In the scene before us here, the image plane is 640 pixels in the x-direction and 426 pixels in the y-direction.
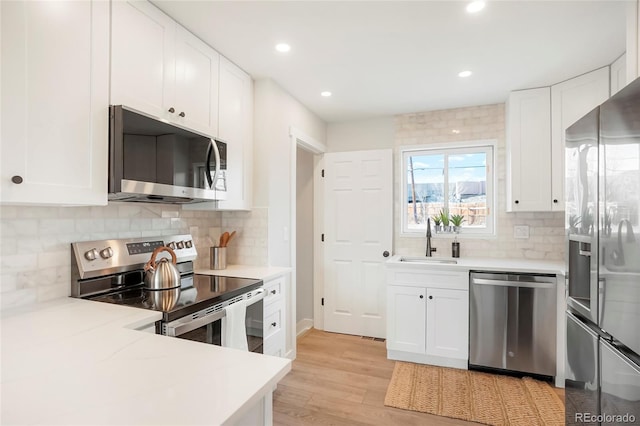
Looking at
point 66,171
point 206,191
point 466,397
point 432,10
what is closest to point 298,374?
point 466,397

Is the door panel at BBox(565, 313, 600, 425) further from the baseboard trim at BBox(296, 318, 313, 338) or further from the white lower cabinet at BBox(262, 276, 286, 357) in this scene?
the baseboard trim at BBox(296, 318, 313, 338)

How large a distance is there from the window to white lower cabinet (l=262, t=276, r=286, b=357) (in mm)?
1770

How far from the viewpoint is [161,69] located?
6.31 ft

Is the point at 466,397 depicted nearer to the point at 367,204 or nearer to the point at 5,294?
the point at 367,204

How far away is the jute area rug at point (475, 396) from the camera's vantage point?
220cm

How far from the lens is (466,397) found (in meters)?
2.43

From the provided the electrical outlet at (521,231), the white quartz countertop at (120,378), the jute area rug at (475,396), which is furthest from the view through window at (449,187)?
the white quartz countertop at (120,378)

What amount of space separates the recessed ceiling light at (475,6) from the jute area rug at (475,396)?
8.26 feet

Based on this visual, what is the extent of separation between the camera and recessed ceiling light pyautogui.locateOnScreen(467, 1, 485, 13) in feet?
5.86

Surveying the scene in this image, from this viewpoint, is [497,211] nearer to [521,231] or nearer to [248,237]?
[521,231]

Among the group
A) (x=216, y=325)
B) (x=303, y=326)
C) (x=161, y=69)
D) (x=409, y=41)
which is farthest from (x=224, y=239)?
(x=409, y=41)

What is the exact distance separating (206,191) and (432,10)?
5.66ft

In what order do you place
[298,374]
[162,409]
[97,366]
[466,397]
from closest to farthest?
[162,409]
[97,366]
[466,397]
[298,374]

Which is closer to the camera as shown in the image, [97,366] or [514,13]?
[97,366]
